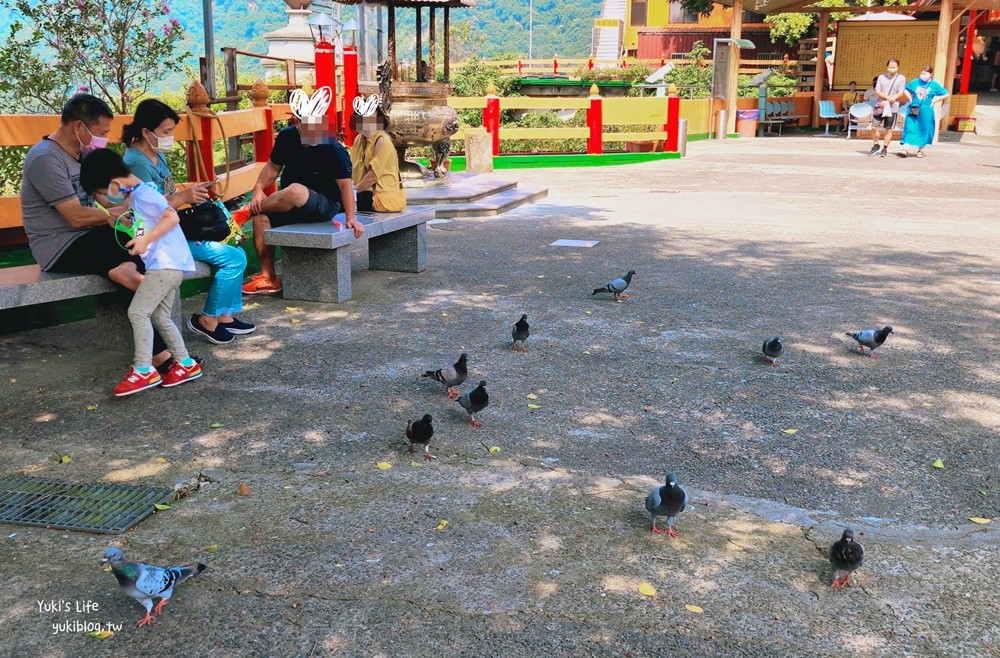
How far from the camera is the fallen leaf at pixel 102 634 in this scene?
9.85 ft

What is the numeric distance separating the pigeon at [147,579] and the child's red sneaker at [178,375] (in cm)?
221

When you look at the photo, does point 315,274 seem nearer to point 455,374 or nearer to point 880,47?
point 455,374

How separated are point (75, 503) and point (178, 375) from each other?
4.89 feet

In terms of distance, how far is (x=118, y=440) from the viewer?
4566 mm

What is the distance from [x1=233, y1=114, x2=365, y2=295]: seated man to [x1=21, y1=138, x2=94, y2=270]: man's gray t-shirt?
1.87m

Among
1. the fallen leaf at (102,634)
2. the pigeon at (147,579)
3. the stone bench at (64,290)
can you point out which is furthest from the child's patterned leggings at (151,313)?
the fallen leaf at (102,634)

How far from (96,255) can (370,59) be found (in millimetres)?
7836

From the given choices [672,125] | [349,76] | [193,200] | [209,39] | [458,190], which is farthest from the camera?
[672,125]

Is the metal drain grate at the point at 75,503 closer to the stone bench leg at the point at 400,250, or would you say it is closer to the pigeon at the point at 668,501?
the pigeon at the point at 668,501

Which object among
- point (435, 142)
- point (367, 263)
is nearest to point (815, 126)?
point (435, 142)

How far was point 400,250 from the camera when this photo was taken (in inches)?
325

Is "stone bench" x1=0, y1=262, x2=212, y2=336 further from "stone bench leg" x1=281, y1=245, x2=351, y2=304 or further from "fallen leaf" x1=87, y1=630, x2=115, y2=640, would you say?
"fallen leaf" x1=87, y1=630, x2=115, y2=640

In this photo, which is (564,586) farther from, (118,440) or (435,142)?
(435,142)

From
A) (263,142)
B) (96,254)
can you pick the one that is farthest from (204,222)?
(263,142)
